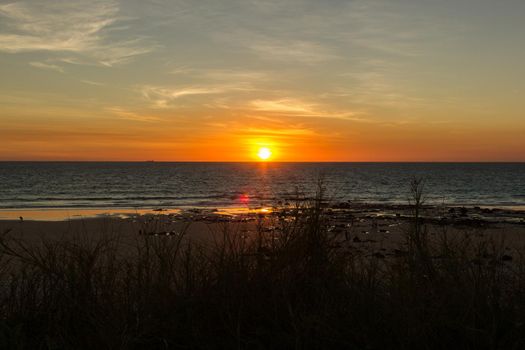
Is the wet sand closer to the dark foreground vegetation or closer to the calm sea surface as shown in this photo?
the calm sea surface

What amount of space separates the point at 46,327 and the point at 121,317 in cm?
89

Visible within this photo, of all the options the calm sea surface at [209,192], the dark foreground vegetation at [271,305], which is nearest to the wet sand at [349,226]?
the calm sea surface at [209,192]

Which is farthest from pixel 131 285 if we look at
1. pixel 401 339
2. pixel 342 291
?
pixel 401 339

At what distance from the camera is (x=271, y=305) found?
192 inches

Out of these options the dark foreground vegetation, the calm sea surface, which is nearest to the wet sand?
the calm sea surface

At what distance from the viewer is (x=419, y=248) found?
563 centimetres

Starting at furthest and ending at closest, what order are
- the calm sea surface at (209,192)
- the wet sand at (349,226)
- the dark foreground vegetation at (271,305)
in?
the calm sea surface at (209,192), the wet sand at (349,226), the dark foreground vegetation at (271,305)

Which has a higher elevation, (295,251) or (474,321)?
(295,251)

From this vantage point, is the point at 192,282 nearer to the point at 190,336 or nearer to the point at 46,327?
the point at 190,336

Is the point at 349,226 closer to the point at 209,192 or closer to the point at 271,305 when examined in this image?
the point at 271,305

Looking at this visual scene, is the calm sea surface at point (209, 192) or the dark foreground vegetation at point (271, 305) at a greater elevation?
the dark foreground vegetation at point (271, 305)

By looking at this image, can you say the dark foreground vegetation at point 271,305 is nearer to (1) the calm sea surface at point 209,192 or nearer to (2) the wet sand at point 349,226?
(1) the calm sea surface at point 209,192

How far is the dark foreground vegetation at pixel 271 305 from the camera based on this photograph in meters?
4.36

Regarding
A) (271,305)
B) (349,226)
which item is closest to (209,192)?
(349,226)
